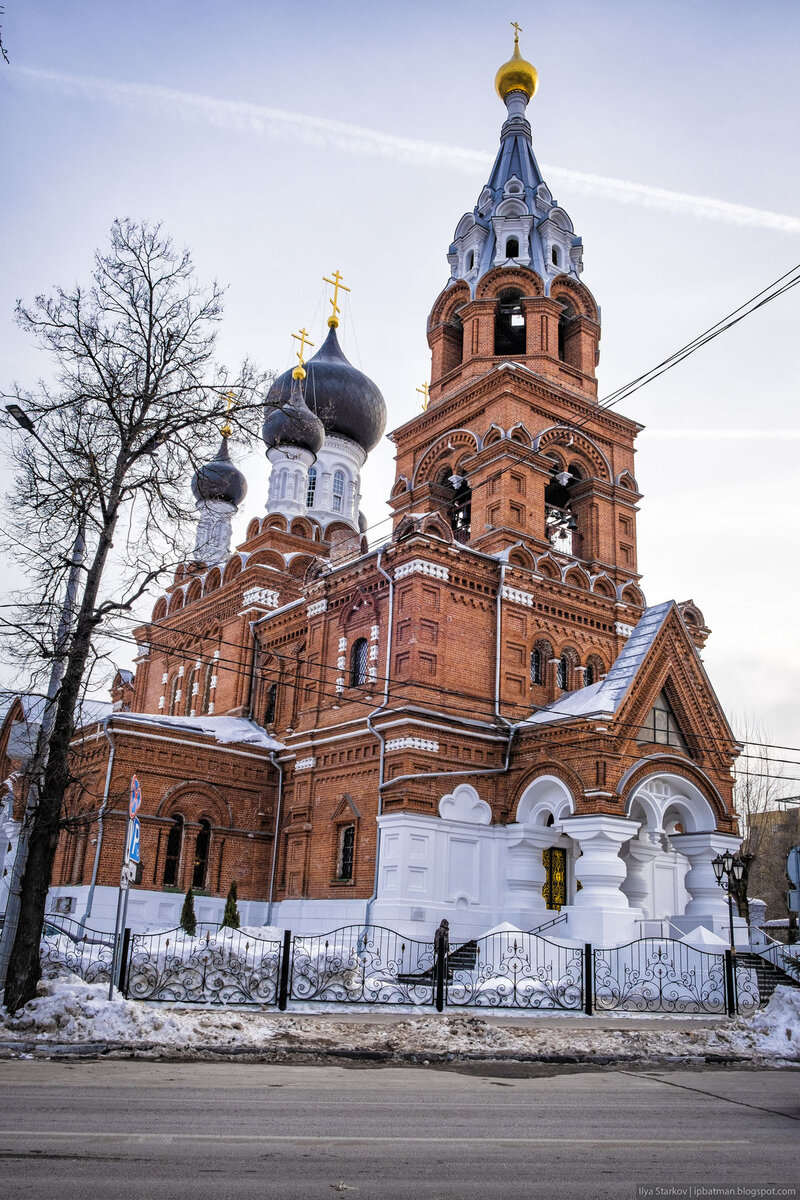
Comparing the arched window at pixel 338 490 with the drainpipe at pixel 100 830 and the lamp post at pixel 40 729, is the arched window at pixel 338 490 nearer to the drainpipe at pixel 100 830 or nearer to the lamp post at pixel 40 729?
the drainpipe at pixel 100 830

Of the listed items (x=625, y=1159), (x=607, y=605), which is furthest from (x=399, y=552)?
(x=625, y=1159)

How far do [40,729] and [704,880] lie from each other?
14054 mm

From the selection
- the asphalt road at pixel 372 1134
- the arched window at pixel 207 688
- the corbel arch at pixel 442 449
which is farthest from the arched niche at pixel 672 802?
the arched window at pixel 207 688

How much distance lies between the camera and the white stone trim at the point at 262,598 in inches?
1066

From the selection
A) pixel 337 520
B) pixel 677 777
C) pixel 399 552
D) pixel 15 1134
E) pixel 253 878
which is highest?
pixel 337 520

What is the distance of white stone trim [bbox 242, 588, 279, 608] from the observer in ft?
88.8

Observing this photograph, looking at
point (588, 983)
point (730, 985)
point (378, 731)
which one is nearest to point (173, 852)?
point (378, 731)

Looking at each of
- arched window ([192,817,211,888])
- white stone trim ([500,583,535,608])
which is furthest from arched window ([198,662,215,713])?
white stone trim ([500,583,535,608])

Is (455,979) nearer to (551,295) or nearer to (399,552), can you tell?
(399,552)

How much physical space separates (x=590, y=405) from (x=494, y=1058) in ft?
62.8

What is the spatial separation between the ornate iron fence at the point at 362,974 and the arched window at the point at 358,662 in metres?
6.13

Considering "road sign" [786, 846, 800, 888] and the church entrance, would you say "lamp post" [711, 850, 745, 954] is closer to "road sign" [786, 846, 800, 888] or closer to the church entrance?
the church entrance

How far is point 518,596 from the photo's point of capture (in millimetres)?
22297

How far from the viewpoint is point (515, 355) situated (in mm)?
26219
